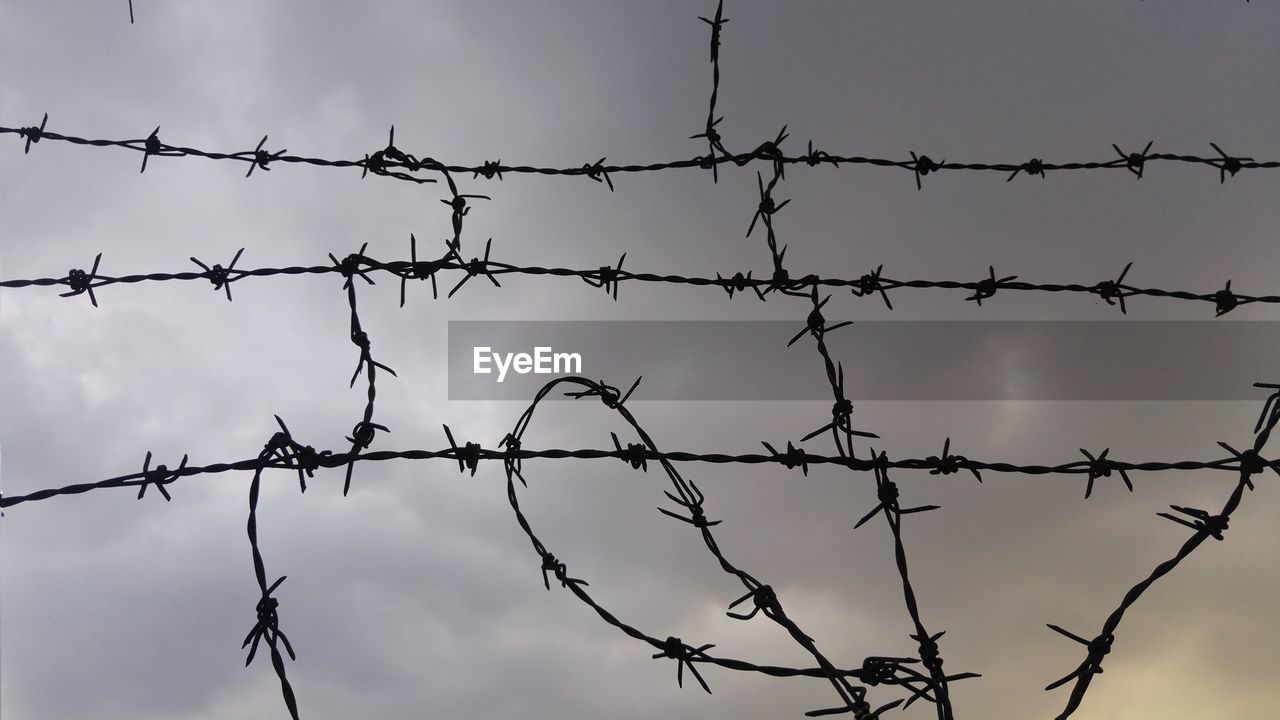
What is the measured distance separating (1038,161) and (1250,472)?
1.30 meters

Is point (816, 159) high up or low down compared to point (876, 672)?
up

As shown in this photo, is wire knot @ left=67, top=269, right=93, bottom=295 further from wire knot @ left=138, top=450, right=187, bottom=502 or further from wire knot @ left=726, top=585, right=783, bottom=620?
wire knot @ left=726, top=585, right=783, bottom=620

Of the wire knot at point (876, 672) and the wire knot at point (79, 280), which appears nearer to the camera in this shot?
the wire knot at point (876, 672)

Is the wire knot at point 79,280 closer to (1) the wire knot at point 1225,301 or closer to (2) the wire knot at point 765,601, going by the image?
(2) the wire knot at point 765,601

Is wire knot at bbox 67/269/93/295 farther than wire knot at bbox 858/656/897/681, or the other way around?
wire knot at bbox 67/269/93/295

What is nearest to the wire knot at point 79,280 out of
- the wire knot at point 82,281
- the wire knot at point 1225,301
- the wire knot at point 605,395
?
the wire knot at point 82,281

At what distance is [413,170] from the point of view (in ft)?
8.46

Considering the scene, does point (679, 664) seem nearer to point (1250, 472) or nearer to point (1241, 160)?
point (1250, 472)

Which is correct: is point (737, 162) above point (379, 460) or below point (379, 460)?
above

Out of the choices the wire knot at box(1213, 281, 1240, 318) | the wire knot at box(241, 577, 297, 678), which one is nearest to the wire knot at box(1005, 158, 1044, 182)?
the wire knot at box(1213, 281, 1240, 318)

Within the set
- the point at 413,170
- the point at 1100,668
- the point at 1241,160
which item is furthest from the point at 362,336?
the point at 1241,160

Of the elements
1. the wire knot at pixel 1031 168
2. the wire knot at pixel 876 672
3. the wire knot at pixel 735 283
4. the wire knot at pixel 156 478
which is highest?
the wire knot at pixel 1031 168

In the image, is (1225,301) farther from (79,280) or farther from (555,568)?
(79,280)

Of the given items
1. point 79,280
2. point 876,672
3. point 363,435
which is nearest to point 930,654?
point 876,672
